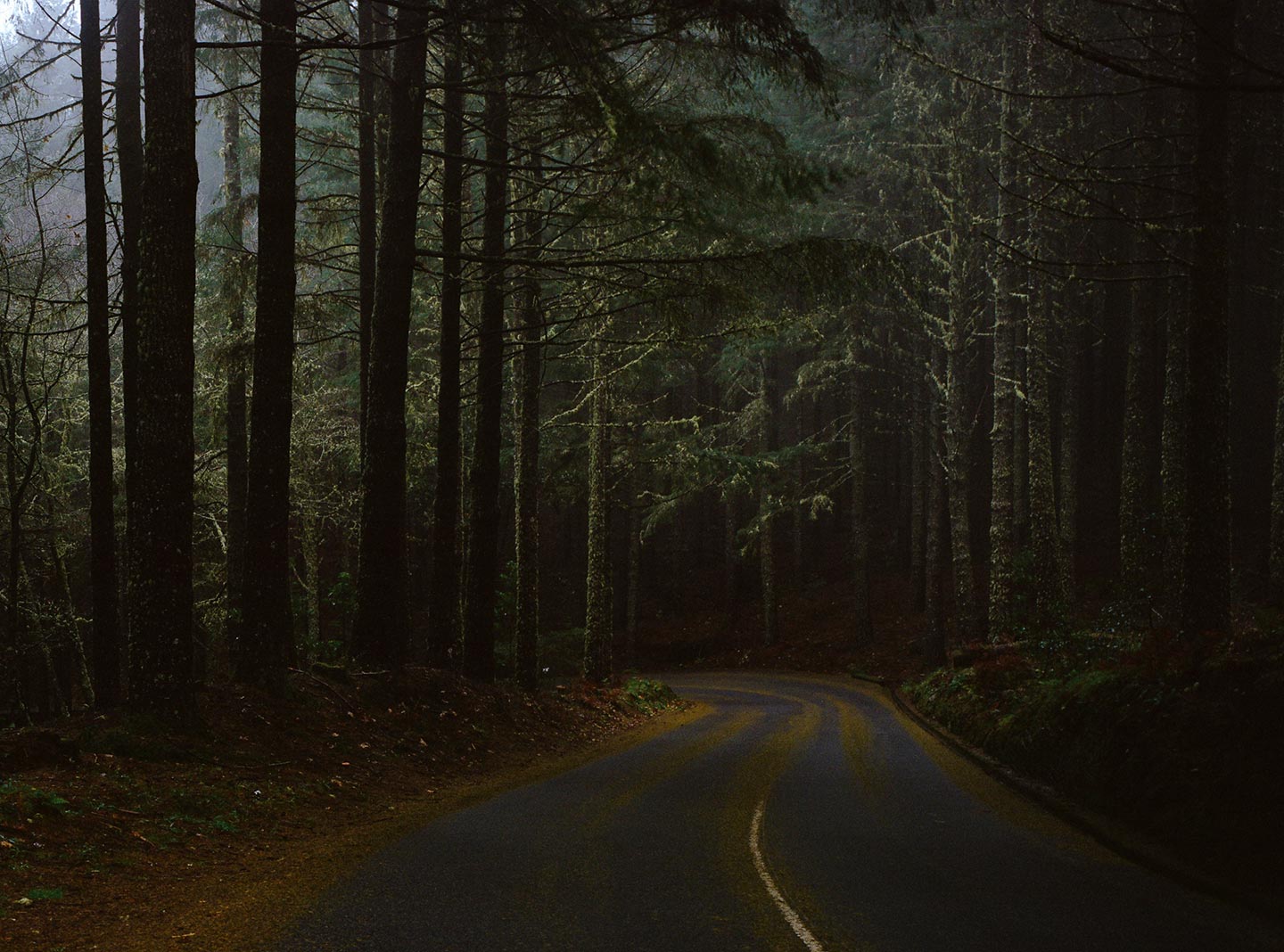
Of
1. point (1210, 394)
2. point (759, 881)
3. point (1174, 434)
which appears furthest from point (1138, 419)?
point (759, 881)

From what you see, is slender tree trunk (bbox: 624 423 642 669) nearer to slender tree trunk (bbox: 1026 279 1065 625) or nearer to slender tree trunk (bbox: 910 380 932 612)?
slender tree trunk (bbox: 910 380 932 612)

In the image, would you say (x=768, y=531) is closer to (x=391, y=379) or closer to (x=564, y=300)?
(x=564, y=300)

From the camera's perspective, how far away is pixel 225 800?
25.9 feet

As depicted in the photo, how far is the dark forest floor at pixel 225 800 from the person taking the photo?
5535mm

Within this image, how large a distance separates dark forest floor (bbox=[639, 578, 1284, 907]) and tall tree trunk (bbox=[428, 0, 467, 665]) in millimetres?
8326

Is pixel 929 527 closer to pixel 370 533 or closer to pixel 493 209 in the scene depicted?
pixel 493 209

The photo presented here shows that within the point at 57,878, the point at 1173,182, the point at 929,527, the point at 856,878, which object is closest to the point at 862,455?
the point at 929,527

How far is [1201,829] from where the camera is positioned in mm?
7430

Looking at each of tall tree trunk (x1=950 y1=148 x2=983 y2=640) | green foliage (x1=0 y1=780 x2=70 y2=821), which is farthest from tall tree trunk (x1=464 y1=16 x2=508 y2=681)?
tall tree trunk (x1=950 y1=148 x2=983 y2=640)

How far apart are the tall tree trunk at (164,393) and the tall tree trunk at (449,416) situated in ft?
19.0

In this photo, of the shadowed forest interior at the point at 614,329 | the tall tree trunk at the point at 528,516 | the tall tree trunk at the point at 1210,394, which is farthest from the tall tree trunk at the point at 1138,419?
the tall tree trunk at the point at 528,516

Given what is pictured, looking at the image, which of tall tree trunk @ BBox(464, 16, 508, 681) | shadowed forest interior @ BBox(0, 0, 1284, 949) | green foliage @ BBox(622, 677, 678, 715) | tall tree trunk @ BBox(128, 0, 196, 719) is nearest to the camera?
tall tree trunk @ BBox(128, 0, 196, 719)

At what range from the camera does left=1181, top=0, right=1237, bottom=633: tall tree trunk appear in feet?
34.2

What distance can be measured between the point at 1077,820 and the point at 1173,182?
1818cm
